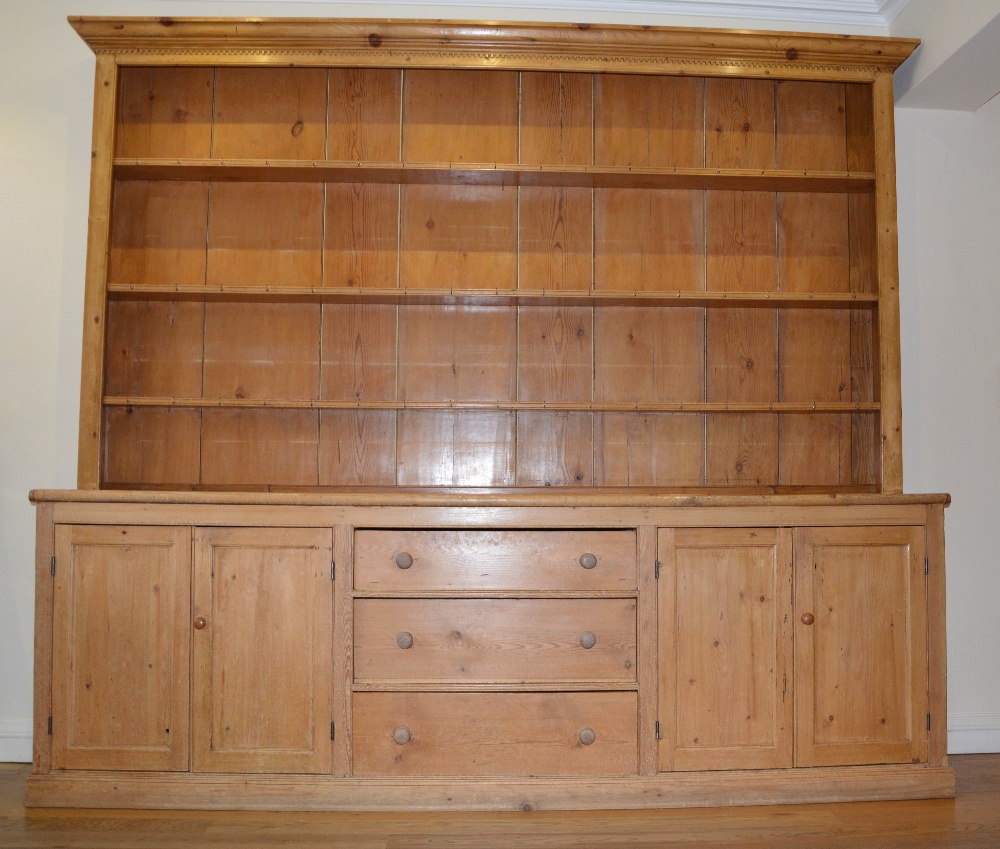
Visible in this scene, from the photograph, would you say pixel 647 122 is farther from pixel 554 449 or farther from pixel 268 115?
pixel 268 115

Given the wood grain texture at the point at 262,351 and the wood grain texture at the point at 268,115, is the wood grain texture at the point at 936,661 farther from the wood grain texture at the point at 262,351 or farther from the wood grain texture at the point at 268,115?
the wood grain texture at the point at 268,115

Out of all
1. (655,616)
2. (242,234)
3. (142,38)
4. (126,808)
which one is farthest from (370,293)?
(126,808)

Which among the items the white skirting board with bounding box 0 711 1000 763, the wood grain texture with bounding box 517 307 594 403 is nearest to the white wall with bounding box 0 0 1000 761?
the white skirting board with bounding box 0 711 1000 763

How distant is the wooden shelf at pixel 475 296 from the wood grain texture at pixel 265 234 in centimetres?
9

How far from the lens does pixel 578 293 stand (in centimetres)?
253

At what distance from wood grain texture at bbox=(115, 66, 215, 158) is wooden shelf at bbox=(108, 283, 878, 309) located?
1.67 feet

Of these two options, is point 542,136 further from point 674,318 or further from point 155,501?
point 155,501

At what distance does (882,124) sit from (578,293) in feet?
3.65

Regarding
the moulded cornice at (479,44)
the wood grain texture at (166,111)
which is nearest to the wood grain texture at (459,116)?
the moulded cornice at (479,44)

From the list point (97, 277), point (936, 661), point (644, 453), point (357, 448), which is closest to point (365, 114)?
point (97, 277)

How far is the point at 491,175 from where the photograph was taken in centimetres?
261

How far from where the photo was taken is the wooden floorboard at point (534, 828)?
2062 mm

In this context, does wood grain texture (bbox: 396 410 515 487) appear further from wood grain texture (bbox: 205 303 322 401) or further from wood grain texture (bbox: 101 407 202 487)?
wood grain texture (bbox: 101 407 202 487)

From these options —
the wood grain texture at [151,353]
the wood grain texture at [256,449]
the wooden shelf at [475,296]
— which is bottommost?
the wood grain texture at [256,449]
